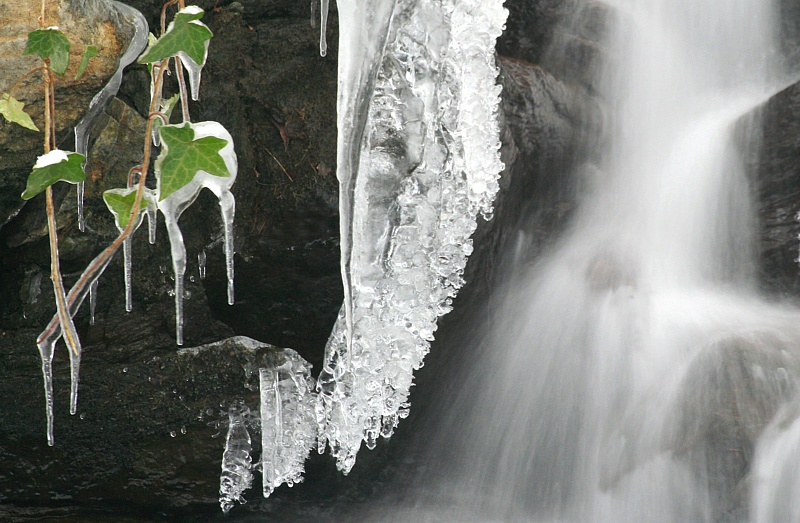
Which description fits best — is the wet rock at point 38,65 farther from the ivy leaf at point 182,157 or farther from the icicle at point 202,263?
the ivy leaf at point 182,157

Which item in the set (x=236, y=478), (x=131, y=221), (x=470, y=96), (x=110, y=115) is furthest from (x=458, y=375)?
A: (x=131, y=221)

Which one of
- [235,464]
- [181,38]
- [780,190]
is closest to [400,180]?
[181,38]

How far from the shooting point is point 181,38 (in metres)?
1.40

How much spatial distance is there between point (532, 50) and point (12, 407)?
9.68 ft

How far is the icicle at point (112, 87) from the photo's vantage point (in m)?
1.99

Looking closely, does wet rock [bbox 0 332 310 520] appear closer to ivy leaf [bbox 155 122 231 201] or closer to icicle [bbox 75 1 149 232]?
icicle [bbox 75 1 149 232]

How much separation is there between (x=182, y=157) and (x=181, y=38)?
0.86 ft

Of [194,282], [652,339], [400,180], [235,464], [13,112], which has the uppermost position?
[13,112]

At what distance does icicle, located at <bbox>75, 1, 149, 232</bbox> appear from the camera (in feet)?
6.53

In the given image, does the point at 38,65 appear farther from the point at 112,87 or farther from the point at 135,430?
the point at 135,430

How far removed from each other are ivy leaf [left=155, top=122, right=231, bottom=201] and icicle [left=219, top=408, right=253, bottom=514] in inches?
76.6

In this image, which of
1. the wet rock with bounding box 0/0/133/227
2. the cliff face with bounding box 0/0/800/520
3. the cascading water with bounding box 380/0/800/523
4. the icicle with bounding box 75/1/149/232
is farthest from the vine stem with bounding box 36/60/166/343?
the cascading water with bounding box 380/0/800/523

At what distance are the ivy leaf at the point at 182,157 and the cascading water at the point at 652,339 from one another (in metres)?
2.26

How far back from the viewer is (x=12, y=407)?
2834 mm
